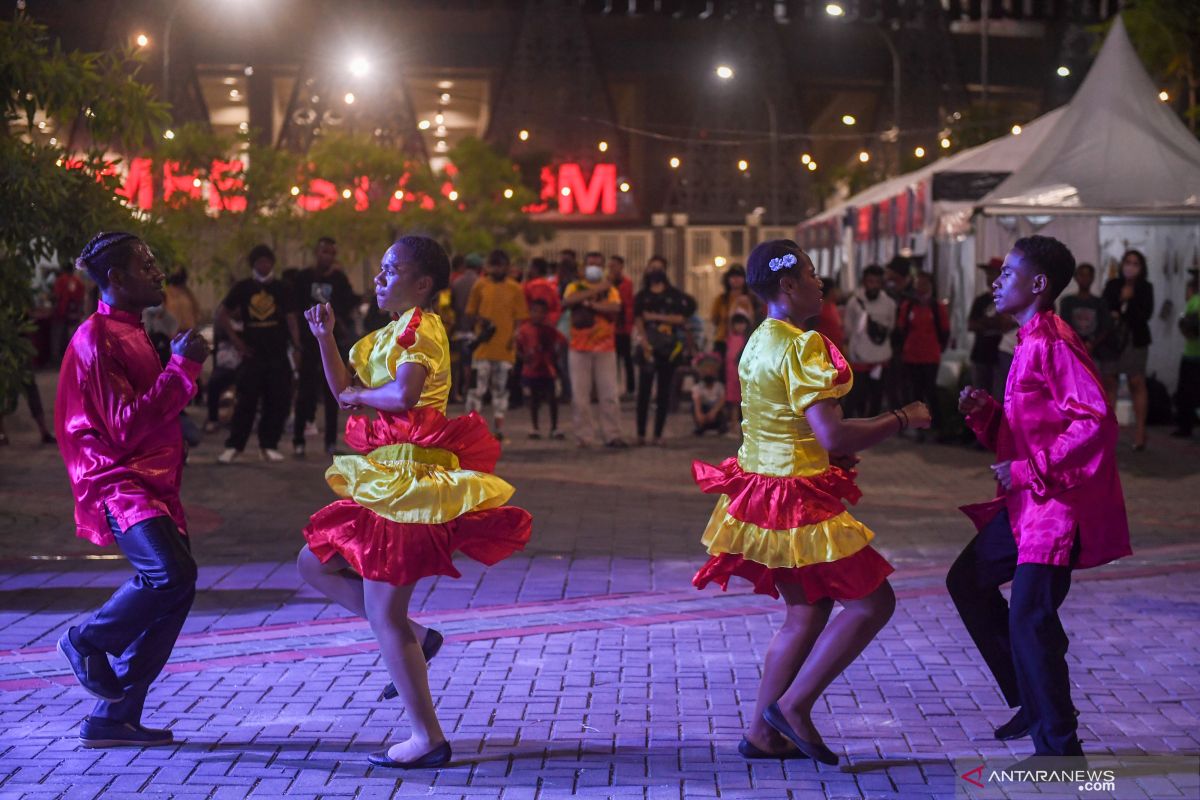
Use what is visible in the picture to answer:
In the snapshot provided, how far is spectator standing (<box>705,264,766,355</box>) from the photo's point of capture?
17.4 meters

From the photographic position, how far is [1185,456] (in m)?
15.2

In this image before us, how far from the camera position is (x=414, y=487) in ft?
16.8

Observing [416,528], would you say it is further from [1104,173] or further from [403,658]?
[1104,173]

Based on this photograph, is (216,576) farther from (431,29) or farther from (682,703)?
(431,29)

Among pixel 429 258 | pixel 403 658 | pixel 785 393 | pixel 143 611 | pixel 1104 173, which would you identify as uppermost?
pixel 1104 173

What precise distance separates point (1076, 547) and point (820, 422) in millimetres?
845

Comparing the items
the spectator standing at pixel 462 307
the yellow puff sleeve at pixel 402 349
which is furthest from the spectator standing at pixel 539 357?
the yellow puff sleeve at pixel 402 349

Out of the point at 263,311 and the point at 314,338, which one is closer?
the point at 263,311

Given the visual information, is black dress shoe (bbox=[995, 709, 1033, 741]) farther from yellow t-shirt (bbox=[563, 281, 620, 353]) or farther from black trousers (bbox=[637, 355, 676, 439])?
black trousers (bbox=[637, 355, 676, 439])

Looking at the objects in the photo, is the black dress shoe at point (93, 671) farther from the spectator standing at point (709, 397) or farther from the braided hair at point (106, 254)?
the spectator standing at point (709, 397)

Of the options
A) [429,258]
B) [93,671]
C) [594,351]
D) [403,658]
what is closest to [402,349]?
[429,258]

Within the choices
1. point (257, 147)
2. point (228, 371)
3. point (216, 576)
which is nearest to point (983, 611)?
point (216, 576)

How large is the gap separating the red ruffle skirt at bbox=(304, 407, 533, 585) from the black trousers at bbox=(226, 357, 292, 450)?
9.15 m

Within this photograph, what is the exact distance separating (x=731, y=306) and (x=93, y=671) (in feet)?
42.0
